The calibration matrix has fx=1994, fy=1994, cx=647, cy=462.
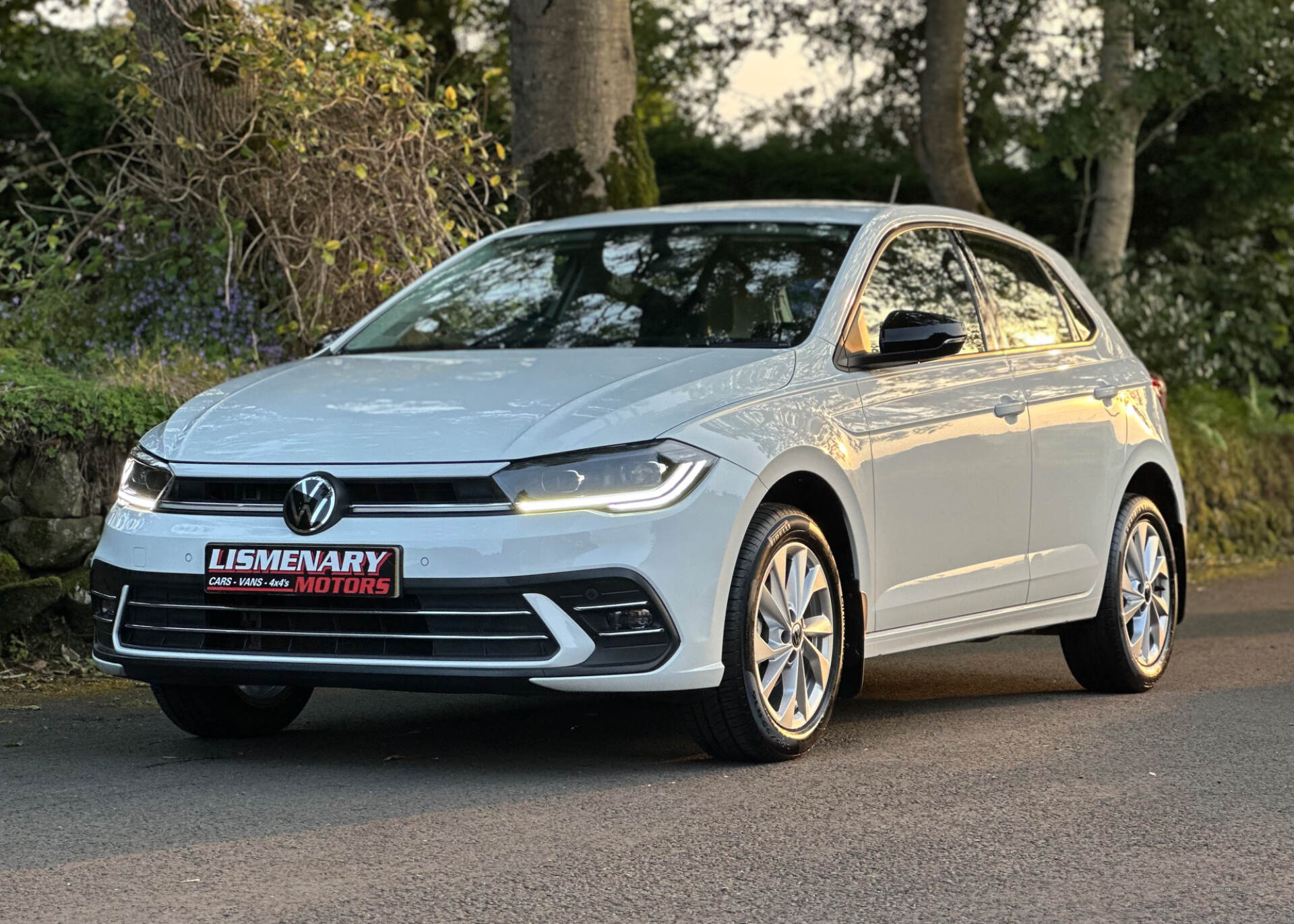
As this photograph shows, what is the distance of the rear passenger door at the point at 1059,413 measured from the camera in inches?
281

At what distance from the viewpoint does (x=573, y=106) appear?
11.6 meters

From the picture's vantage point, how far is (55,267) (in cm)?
1028

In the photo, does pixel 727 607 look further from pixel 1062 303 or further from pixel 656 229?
pixel 1062 303

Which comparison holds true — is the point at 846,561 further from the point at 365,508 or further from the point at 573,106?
the point at 573,106

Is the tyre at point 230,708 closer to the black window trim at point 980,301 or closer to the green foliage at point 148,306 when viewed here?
the black window trim at point 980,301

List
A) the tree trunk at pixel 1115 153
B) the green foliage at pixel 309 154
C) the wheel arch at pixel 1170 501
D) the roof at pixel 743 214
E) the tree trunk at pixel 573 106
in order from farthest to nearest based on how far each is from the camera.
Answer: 1. the tree trunk at pixel 1115 153
2. the tree trunk at pixel 573 106
3. the green foliage at pixel 309 154
4. the wheel arch at pixel 1170 501
5. the roof at pixel 743 214

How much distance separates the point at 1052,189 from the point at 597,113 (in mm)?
8383

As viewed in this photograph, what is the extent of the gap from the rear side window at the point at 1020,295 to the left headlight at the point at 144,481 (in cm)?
311

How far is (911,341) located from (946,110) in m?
10.7

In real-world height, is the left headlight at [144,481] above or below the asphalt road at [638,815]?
above

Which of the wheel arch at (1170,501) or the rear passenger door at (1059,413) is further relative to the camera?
the wheel arch at (1170,501)

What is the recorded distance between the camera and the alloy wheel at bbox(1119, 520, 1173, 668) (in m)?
7.70

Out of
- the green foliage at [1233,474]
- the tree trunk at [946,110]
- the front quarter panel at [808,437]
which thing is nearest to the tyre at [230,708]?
the front quarter panel at [808,437]

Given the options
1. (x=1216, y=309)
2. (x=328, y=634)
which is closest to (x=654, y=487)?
(x=328, y=634)
